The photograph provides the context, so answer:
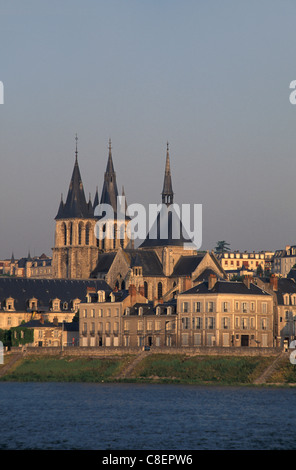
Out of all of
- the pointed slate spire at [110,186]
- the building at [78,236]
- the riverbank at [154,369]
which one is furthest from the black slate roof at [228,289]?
the pointed slate spire at [110,186]

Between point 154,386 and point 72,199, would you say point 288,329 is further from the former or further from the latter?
point 72,199

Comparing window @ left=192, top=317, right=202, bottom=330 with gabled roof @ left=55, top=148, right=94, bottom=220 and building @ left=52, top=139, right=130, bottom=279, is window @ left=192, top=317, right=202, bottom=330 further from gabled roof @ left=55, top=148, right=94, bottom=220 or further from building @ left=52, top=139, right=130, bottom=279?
gabled roof @ left=55, top=148, right=94, bottom=220

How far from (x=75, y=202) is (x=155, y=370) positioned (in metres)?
69.0

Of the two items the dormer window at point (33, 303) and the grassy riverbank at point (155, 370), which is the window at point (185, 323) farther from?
the dormer window at point (33, 303)

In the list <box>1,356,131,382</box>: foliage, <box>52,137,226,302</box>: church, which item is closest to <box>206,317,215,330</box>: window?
<box>1,356,131,382</box>: foliage

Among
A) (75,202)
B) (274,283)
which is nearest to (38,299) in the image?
(75,202)

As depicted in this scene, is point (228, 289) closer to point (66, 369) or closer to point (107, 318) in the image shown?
point (107, 318)

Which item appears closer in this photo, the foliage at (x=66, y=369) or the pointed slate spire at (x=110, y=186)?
the foliage at (x=66, y=369)

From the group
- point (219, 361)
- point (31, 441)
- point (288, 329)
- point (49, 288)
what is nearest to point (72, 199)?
point (49, 288)

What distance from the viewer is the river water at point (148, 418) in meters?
53.1

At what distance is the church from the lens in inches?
5531

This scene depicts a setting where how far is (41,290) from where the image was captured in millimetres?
130000

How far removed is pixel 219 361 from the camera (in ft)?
286
